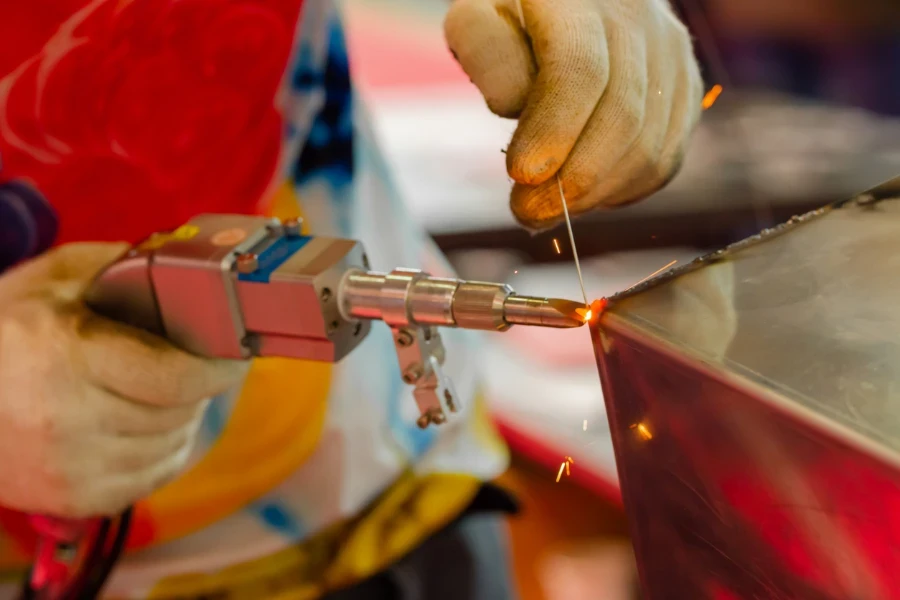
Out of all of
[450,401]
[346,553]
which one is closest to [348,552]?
[346,553]

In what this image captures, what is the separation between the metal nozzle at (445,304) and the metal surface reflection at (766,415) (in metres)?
0.04

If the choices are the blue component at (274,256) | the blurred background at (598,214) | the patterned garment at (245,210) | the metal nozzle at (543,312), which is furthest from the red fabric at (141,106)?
the metal nozzle at (543,312)

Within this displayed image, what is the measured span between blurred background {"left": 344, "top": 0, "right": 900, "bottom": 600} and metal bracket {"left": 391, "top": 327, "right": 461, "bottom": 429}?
9 centimetres

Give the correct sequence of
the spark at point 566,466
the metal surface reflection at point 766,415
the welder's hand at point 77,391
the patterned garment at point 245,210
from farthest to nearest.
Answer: the spark at point 566,466
the patterned garment at point 245,210
the welder's hand at point 77,391
the metal surface reflection at point 766,415

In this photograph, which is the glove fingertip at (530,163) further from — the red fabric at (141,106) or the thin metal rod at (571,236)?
the red fabric at (141,106)

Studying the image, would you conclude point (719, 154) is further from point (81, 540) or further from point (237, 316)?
point (81, 540)

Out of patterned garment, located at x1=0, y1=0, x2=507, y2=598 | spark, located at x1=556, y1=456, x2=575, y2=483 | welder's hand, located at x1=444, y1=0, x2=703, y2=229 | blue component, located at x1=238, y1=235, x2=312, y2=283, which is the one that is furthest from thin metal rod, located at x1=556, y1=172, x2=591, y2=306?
spark, located at x1=556, y1=456, x2=575, y2=483

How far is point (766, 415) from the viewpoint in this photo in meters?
0.25

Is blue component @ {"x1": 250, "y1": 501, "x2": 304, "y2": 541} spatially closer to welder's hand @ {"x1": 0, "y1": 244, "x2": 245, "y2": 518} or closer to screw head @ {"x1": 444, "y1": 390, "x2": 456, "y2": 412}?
welder's hand @ {"x1": 0, "y1": 244, "x2": 245, "y2": 518}

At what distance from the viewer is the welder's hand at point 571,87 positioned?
1.27 ft

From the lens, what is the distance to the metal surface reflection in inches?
9.5

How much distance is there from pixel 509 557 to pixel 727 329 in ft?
1.64

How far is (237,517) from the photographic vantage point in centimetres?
65

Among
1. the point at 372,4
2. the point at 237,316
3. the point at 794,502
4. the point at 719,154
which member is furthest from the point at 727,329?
the point at 372,4
